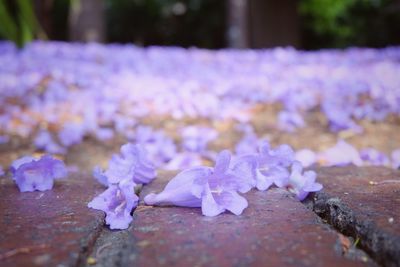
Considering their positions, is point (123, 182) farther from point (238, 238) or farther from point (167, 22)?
point (167, 22)

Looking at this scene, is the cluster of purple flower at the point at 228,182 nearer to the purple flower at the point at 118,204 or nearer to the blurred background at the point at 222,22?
the purple flower at the point at 118,204

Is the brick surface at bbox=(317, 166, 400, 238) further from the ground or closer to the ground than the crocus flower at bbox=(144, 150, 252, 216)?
closer to the ground

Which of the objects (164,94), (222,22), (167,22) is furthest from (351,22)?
(164,94)

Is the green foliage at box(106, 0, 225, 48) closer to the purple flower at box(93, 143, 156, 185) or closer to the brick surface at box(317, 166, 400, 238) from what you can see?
the brick surface at box(317, 166, 400, 238)

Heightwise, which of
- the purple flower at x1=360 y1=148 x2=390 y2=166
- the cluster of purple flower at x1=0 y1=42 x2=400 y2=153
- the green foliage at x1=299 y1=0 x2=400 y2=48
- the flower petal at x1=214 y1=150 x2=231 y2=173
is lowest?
the purple flower at x1=360 y1=148 x2=390 y2=166

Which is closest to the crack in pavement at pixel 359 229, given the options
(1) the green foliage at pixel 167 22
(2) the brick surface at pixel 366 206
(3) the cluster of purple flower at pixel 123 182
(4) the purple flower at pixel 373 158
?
(2) the brick surface at pixel 366 206

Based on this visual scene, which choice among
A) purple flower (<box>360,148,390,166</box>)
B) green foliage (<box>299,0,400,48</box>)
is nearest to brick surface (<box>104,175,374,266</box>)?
purple flower (<box>360,148,390,166</box>)

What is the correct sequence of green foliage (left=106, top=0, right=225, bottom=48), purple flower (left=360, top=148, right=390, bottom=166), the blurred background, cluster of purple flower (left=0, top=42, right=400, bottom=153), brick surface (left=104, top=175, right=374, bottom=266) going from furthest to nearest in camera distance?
green foliage (left=106, top=0, right=225, bottom=48)
the blurred background
cluster of purple flower (left=0, top=42, right=400, bottom=153)
purple flower (left=360, top=148, right=390, bottom=166)
brick surface (left=104, top=175, right=374, bottom=266)

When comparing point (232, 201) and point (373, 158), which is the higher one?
point (232, 201)
